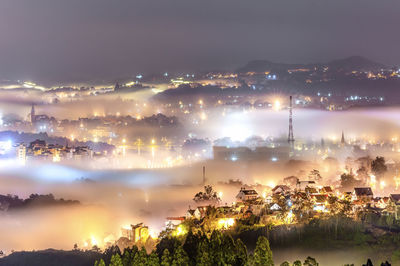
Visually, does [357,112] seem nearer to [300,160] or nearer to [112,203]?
[300,160]

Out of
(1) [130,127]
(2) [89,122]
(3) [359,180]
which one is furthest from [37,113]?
(3) [359,180]

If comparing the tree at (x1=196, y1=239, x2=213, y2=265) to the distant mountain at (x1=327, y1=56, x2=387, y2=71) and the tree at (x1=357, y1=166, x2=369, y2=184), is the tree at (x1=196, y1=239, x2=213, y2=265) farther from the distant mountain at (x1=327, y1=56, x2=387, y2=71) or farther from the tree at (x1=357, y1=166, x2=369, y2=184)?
the distant mountain at (x1=327, y1=56, x2=387, y2=71)

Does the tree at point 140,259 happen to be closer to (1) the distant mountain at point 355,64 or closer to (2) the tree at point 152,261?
(2) the tree at point 152,261

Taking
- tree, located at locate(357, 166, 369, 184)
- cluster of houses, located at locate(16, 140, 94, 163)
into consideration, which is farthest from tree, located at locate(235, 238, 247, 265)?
cluster of houses, located at locate(16, 140, 94, 163)

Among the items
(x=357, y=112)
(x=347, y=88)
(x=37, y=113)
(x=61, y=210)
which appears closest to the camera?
(x=61, y=210)

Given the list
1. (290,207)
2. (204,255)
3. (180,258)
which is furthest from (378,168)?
(180,258)

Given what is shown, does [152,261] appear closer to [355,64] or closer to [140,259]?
[140,259]
